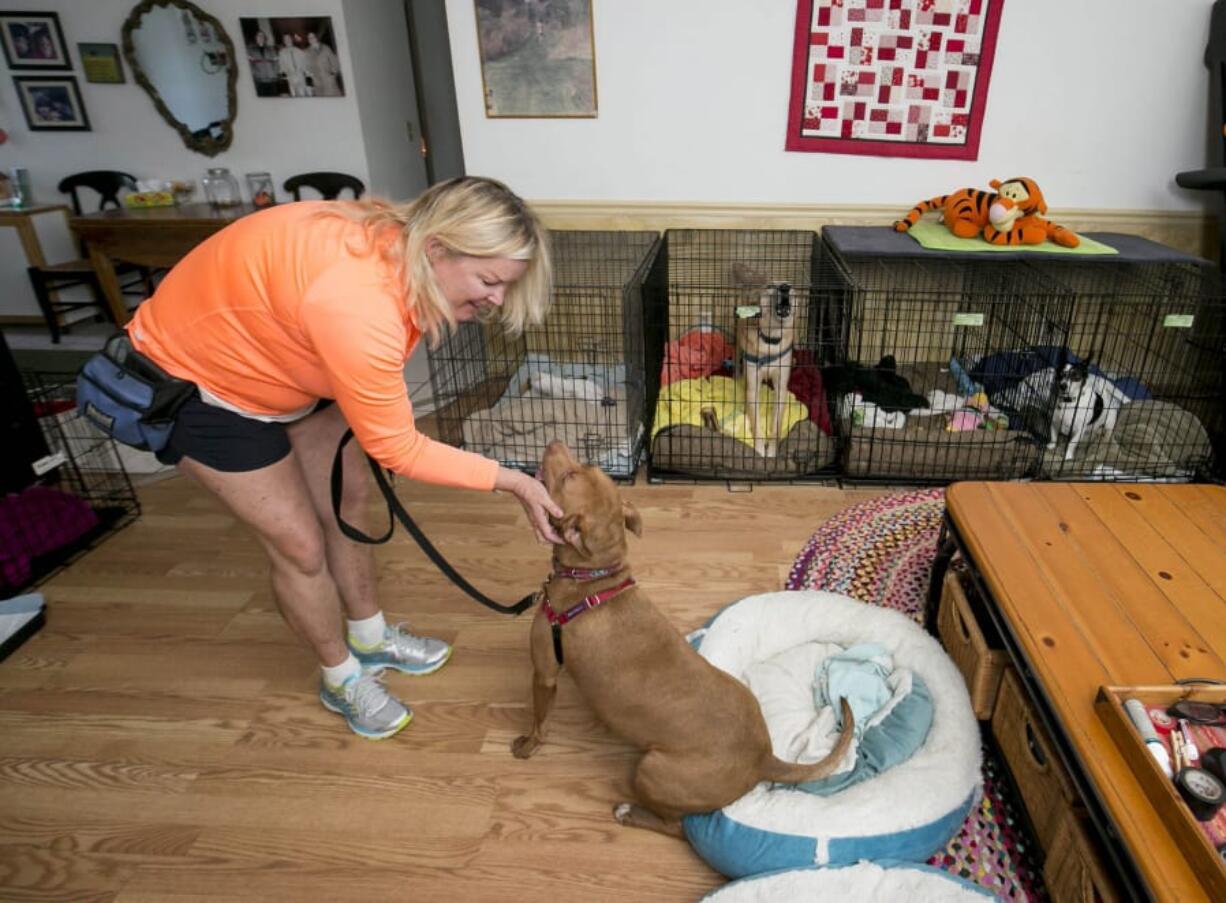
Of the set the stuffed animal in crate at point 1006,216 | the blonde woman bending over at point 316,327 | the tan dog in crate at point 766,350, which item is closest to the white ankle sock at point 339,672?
the blonde woman bending over at point 316,327

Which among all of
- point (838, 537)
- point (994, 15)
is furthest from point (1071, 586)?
point (994, 15)

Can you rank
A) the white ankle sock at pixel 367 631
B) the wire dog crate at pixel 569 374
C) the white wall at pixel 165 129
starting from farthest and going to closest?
the white wall at pixel 165 129, the wire dog crate at pixel 569 374, the white ankle sock at pixel 367 631

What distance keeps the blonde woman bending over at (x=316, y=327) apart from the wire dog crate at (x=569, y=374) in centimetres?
149

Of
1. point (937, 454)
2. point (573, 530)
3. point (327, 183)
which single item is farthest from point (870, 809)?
point (327, 183)

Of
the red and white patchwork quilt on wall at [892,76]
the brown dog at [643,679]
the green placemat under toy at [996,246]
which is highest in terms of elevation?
the red and white patchwork quilt on wall at [892,76]

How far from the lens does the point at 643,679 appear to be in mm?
1441

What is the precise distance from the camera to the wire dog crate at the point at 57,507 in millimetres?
2461

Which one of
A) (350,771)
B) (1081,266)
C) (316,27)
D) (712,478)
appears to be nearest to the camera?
(350,771)

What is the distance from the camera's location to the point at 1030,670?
1441 millimetres

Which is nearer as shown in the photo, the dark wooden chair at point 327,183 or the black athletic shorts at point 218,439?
the black athletic shorts at point 218,439

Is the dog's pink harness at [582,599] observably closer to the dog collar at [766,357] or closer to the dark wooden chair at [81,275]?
the dog collar at [766,357]

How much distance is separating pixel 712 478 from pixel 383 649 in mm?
1544

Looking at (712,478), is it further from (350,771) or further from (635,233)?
(350,771)

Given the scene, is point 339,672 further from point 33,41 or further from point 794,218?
point 33,41
